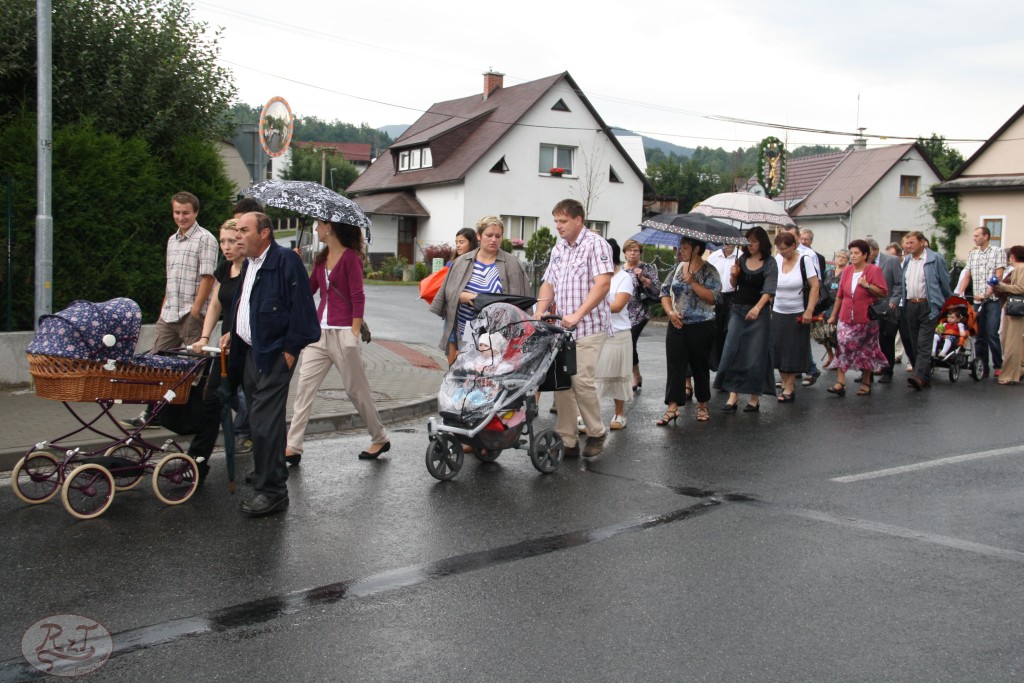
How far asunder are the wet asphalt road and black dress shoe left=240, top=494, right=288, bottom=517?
0.22ft

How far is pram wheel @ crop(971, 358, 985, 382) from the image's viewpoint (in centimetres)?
1426

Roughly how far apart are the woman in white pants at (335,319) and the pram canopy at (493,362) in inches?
34.9

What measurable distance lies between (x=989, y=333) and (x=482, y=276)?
9.50 m

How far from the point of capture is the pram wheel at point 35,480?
634cm

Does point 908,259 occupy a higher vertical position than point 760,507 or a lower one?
higher

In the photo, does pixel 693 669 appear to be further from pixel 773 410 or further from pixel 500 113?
pixel 500 113

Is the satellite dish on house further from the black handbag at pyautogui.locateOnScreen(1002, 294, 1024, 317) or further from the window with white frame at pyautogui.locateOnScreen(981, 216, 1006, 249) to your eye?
the window with white frame at pyautogui.locateOnScreen(981, 216, 1006, 249)

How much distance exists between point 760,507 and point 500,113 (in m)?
43.0

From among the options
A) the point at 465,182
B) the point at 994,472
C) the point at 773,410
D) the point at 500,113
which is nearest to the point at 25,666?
the point at 994,472

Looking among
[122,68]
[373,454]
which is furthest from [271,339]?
[122,68]

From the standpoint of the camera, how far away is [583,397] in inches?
327

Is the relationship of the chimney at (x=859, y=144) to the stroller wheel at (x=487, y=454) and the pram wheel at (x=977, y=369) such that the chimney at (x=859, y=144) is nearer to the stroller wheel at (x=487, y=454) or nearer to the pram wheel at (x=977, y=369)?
the pram wheel at (x=977, y=369)

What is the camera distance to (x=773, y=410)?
37.0 feet

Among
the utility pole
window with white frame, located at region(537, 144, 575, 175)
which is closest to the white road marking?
the utility pole
